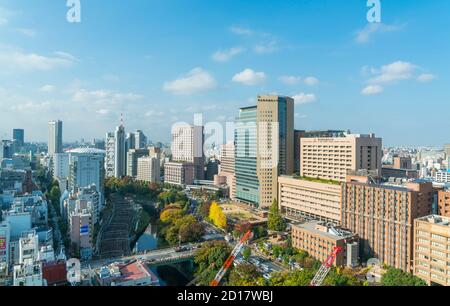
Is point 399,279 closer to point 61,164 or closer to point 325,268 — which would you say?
point 325,268

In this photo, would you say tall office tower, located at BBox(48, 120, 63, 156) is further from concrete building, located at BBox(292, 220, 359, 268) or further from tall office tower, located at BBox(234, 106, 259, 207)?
concrete building, located at BBox(292, 220, 359, 268)

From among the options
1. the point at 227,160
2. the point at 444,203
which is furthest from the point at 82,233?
the point at 227,160

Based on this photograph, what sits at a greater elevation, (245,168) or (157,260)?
(245,168)

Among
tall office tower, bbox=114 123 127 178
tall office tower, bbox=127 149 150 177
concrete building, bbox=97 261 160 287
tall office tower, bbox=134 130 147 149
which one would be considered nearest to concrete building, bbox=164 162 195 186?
tall office tower, bbox=127 149 150 177

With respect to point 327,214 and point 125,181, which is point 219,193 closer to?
point 125,181

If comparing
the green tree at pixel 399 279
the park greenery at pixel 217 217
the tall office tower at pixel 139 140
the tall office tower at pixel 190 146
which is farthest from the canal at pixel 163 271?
the tall office tower at pixel 139 140
